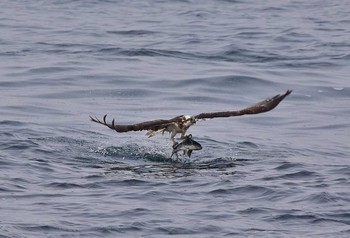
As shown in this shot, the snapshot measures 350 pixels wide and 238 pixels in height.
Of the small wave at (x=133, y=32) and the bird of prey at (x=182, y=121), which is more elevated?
the small wave at (x=133, y=32)

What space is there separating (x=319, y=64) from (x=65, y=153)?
34.2 feet

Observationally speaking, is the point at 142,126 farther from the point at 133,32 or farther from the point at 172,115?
the point at 133,32

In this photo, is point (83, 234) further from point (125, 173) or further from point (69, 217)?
point (125, 173)

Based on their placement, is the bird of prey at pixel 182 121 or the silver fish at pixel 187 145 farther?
the silver fish at pixel 187 145

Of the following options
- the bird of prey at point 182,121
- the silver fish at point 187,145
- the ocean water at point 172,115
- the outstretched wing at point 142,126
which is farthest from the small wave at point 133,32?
the outstretched wing at point 142,126

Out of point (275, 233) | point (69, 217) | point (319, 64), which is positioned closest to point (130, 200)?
point (69, 217)

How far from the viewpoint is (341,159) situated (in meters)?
16.1

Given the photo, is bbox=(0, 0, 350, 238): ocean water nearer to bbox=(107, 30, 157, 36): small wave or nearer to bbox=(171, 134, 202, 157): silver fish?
bbox=(107, 30, 157, 36): small wave

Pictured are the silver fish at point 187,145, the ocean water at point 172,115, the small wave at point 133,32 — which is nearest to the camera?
the ocean water at point 172,115

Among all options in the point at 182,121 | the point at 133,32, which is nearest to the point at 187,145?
the point at 182,121

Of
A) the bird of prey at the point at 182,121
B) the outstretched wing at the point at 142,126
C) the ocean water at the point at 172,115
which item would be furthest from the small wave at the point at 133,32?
the outstretched wing at the point at 142,126

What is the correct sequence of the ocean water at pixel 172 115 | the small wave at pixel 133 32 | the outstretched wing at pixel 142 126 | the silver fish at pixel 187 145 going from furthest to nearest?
the small wave at pixel 133 32
the silver fish at pixel 187 145
the outstretched wing at pixel 142 126
the ocean water at pixel 172 115

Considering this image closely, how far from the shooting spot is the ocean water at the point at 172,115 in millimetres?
12445

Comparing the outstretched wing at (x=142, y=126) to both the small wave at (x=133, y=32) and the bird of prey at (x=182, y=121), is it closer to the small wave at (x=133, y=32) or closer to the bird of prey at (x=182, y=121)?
the bird of prey at (x=182, y=121)
